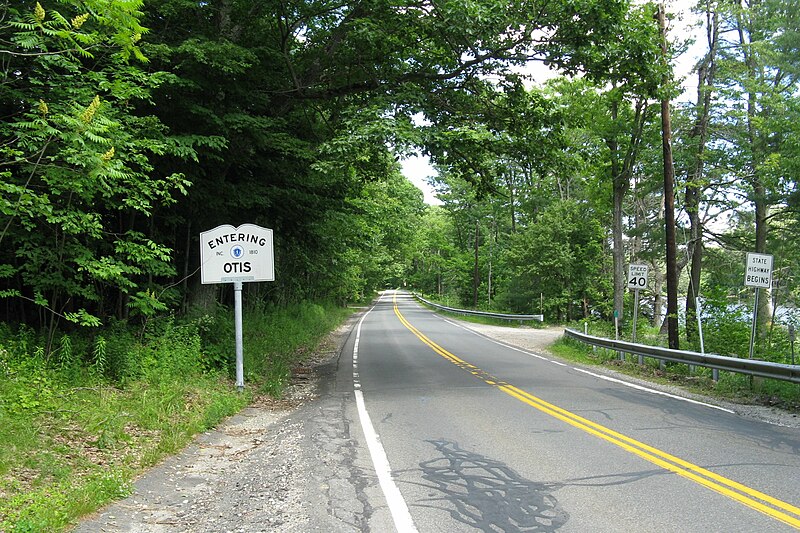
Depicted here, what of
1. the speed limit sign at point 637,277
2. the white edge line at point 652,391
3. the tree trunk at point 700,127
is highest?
the tree trunk at point 700,127

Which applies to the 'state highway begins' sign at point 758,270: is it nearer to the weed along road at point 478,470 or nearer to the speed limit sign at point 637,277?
the weed along road at point 478,470

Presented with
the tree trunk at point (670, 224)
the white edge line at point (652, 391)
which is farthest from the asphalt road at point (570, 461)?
the tree trunk at point (670, 224)

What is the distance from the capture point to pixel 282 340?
17219 mm

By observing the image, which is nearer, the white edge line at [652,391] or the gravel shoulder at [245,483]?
the gravel shoulder at [245,483]

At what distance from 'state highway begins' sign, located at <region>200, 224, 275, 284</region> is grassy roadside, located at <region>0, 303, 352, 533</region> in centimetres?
127

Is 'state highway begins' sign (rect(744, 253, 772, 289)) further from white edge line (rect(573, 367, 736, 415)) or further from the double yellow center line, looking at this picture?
the double yellow center line

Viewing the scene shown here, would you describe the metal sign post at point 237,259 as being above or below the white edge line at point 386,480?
above

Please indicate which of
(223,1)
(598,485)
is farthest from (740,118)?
(598,485)

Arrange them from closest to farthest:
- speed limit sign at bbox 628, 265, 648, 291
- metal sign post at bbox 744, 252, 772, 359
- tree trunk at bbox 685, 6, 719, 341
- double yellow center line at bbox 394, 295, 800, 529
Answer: double yellow center line at bbox 394, 295, 800, 529 < metal sign post at bbox 744, 252, 772, 359 < speed limit sign at bbox 628, 265, 648, 291 < tree trunk at bbox 685, 6, 719, 341

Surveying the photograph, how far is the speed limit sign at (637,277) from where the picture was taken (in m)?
15.6

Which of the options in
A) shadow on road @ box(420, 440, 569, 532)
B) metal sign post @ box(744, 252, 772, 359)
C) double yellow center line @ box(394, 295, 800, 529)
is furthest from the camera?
metal sign post @ box(744, 252, 772, 359)

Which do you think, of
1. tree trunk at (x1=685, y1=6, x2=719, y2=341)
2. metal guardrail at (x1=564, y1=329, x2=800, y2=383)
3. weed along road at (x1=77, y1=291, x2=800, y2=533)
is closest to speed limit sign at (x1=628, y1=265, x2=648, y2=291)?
metal guardrail at (x1=564, y1=329, x2=800, y2=383)

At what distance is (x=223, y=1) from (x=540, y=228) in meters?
27.2

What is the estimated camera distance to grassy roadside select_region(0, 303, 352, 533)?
180 inches
